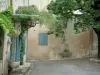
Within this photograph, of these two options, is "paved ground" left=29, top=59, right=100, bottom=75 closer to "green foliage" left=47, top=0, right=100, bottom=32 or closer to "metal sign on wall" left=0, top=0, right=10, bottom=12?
"green foliage" left=47, top=0, right=100, bottom=32

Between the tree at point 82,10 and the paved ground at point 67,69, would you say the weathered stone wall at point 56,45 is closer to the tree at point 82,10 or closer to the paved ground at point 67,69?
the tree at point 82,10

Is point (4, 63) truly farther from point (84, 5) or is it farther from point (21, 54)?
point (84, 5)

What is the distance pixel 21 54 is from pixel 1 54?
5440 millimetres

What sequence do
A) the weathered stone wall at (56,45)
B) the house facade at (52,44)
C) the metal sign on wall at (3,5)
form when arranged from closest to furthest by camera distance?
the metal sign on wall at (3,5) → the house facade at (52,44) → the weathered stone wall at (56,45)

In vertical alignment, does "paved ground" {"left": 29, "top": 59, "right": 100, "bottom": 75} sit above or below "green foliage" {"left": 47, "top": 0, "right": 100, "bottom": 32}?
below

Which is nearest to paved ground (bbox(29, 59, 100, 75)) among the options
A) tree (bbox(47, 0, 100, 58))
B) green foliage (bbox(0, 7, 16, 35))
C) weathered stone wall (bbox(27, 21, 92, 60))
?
tree (bbox(47, 0, 100, 58))

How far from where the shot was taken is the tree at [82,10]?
21969 millimetres

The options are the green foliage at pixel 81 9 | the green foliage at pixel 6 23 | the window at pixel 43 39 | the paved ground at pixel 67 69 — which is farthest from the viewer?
the window at pixel 43 39

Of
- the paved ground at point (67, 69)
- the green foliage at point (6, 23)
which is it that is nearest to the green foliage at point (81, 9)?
the paved ground at point (67, 69)

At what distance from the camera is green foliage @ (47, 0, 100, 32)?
2195 centimetres

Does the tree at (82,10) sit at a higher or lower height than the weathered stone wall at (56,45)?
higher

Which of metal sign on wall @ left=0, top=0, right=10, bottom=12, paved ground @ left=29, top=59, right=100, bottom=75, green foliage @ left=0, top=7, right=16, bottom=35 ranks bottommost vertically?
paved ground @ left=29, top=59, right=100, bottom=75

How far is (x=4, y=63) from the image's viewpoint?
1551cm

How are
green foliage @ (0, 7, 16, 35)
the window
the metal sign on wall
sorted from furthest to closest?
the window, the metal sign on wall, green foliage @ (0, 7, 16, 35)
